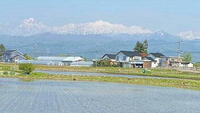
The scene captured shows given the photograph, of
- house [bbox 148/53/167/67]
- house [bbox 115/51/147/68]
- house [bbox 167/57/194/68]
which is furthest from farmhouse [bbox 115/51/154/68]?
house [bbox 167/57/194/68]

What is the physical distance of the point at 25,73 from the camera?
5081 centimetres

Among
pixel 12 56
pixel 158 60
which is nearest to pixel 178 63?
pixel 158 60

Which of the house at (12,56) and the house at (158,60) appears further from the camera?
the house at (12,56)

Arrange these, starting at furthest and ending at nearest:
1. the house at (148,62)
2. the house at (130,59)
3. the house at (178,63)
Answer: the house at (178,63)
the house at (148,62)
the house at (130,59)

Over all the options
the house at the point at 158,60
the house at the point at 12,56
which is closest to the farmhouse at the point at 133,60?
the house at the point at 158,60

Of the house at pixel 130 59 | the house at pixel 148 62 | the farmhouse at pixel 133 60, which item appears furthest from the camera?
the house at pixel 148 62

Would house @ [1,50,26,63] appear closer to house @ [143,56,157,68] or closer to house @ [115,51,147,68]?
house @ [115,51,147,68]

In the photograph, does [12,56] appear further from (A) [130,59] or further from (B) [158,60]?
(B) [158,60]

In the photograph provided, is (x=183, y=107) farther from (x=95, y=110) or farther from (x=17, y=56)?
(x=17, y=56)

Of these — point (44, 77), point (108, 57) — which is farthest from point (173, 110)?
point (108, 57)

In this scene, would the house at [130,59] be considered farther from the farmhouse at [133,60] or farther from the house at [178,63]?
the house at [178,63]

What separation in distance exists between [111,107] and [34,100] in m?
4.55

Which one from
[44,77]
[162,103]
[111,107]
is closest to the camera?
[111,107]

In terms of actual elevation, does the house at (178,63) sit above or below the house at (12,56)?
below
